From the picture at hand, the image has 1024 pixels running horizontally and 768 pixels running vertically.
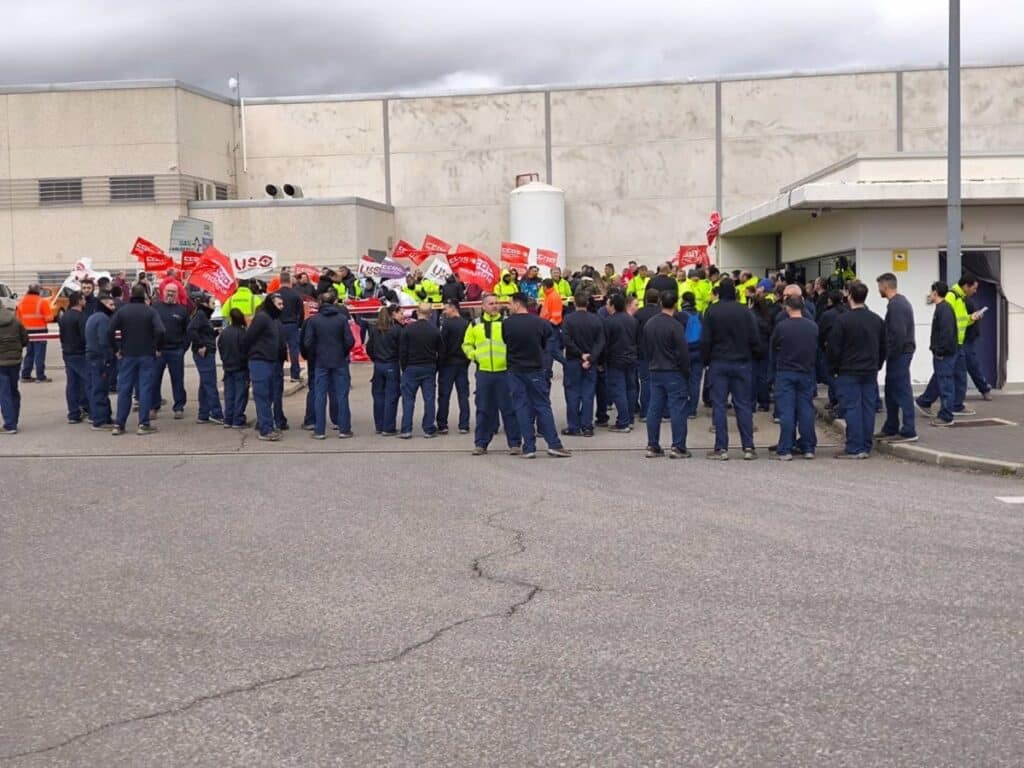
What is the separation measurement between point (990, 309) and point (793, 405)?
24.9 feet

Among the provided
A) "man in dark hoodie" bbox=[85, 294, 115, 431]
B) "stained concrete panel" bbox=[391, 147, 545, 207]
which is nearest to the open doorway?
"man in dark hoodie" bbox=[85, 294, 115, 431]

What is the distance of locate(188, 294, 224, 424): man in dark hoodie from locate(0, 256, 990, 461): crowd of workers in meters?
0.03

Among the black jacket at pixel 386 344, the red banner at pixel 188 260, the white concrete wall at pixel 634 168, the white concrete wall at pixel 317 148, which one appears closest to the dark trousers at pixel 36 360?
the red banner at pixel 188 260

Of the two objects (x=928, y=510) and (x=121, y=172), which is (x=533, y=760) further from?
(x=121, y=172)

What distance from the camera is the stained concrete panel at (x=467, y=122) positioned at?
43500 mm

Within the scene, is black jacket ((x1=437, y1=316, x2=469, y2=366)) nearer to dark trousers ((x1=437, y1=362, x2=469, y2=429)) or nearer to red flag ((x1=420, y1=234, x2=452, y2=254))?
dark trousers ((x1=437, y1=362, x2=469, y2=429))

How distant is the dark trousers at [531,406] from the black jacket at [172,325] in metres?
5.78

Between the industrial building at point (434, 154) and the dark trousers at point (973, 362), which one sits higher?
the industrial building at point (434, 154)

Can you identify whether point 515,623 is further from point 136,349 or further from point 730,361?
point 136,349

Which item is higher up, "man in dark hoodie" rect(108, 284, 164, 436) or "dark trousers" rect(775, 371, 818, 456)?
"man in dark hoodie" rect(108, 284, 164, 436)

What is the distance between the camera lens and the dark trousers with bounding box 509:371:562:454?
14516 mm

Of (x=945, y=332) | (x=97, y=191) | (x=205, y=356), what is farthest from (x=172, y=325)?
(x=97, y=191)

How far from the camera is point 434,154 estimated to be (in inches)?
1729

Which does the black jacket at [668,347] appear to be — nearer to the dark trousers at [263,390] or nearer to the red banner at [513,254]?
the dark trousers at [263,390]
